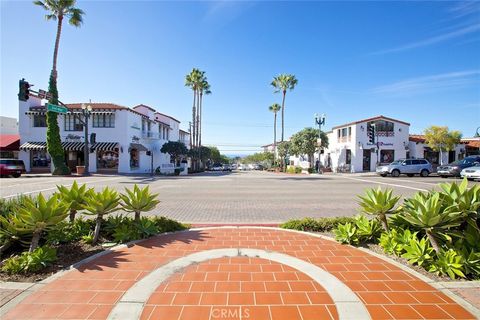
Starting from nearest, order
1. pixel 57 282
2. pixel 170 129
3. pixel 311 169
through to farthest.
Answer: pixel 57 282 → pixel 311 169 → pixel 170 129

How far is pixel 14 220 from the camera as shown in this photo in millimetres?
4320

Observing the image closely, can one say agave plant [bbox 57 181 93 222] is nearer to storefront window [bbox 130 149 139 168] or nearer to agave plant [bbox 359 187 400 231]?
agave plant [bbox 359 187 400 231]

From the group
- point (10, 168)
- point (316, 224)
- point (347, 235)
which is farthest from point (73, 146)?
point (347, 235)

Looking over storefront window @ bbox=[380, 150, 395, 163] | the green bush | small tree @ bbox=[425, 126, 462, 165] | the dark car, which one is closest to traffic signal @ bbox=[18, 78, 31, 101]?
the green bush

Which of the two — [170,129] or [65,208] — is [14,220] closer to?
[65,208]

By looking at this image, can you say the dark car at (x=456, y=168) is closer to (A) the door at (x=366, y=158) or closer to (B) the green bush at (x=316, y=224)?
(A) the door at (x=366, y=158)

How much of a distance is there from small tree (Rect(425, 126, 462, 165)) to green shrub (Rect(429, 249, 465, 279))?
127ft

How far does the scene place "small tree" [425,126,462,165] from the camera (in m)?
35.5

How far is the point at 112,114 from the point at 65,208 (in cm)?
3075

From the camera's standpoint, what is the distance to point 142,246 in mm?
5238

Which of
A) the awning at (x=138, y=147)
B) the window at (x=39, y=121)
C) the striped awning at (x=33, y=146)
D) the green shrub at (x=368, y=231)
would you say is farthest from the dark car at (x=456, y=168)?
the window at (x=39, y=121)

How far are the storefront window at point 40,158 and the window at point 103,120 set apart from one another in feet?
22.4

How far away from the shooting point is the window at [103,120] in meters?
32.7

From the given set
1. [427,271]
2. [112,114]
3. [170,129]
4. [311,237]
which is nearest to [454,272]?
[427,271]
